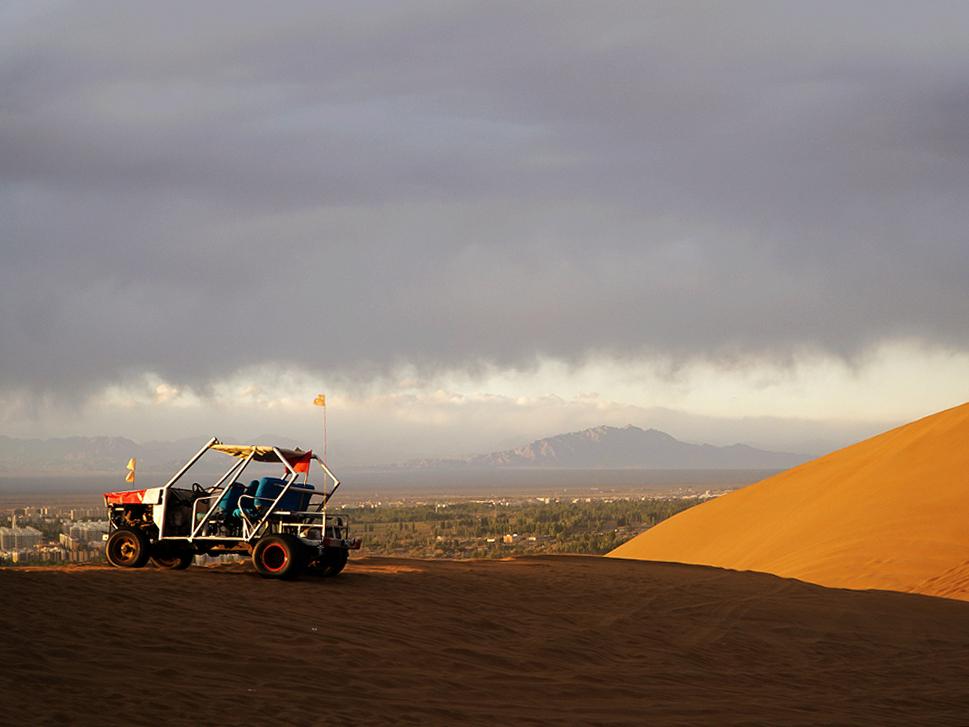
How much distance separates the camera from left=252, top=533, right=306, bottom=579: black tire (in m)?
19.9

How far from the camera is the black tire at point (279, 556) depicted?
782 inches

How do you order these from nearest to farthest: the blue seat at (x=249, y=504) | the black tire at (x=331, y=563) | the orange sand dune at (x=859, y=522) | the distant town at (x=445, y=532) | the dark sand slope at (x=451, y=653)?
1. the dark sand slope at (x=451, y=653)
2. the blue seat at (x=249, y=504)
3. the black tire at (x=331, y=563)
4. the orange sand dune at (x=859, y=522)
5. the distant town at (x=445, y=532)

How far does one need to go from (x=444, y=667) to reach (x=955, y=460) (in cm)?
2904

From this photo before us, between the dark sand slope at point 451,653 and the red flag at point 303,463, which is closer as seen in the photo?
the dark sand slope at point 451,653

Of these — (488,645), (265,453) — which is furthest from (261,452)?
(488,645)

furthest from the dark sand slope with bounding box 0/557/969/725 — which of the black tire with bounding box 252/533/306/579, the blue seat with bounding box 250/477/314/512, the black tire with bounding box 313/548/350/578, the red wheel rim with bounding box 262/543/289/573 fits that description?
the blue seat with bounding box 250/477/314/512

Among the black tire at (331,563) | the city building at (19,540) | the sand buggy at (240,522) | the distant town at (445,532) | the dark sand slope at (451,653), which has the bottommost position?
the distant town at (445,532)

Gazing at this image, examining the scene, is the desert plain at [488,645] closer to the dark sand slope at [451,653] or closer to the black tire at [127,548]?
the dark sand slope at [451,653]

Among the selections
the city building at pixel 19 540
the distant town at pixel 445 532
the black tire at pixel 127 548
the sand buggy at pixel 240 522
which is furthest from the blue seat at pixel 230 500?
the city building at pixel 19 540

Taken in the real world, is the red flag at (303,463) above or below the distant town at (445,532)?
above

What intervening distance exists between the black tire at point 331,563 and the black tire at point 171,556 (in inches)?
97.1

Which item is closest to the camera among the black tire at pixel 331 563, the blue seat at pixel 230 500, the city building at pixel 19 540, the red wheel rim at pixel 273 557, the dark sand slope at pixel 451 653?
the dark sand slope at pixel 451 653

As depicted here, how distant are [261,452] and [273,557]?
2.04 metres

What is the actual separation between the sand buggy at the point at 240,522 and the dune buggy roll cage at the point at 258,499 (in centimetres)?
2
